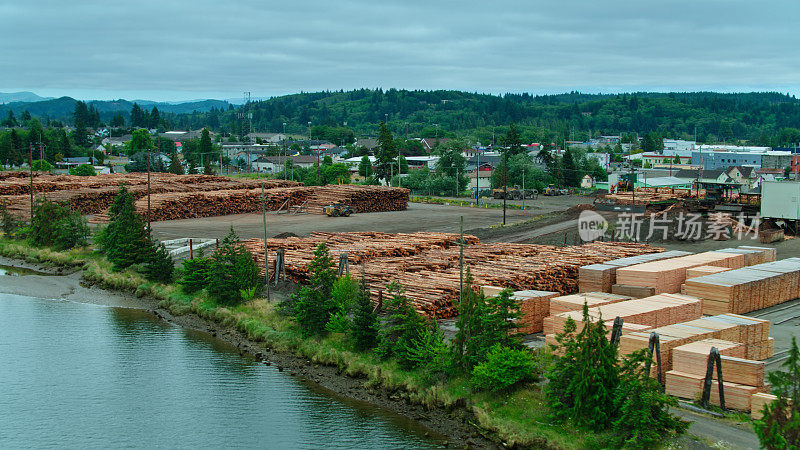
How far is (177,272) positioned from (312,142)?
471 ft

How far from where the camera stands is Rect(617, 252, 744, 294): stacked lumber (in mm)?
24984

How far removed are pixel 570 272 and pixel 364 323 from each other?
9013 millimetres

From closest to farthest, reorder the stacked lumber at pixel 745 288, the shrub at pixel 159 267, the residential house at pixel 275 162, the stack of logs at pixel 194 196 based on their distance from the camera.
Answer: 1. the stacked lumber at pixel 745 288
2. the shrub at pixel 159 267
3. the stack of logs at pixel 194 196
4. the residential house at pixel 275 162

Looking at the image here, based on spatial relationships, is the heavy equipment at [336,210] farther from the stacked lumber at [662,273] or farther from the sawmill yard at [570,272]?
the stacked lumber at [662,273]

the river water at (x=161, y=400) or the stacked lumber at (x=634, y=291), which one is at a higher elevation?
the stacked lumber at (x=634, y=291)

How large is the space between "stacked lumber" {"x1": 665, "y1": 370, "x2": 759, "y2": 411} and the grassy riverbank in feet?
8.95

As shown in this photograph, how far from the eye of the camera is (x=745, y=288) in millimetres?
24422

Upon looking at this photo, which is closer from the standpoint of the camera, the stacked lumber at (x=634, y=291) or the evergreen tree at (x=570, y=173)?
the stacked lumber at (x=634, y=291)

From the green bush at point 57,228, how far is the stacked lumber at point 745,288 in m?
32.1

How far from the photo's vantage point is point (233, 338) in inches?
1027

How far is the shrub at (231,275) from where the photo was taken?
92.7 feet

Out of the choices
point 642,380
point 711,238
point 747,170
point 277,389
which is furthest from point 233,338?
point 747,170

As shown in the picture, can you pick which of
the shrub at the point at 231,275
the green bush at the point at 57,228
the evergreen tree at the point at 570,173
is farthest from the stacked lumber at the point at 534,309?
the evergreen tree at the point at 570,173

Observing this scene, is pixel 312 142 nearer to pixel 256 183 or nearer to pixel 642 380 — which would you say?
pixel 256 183
